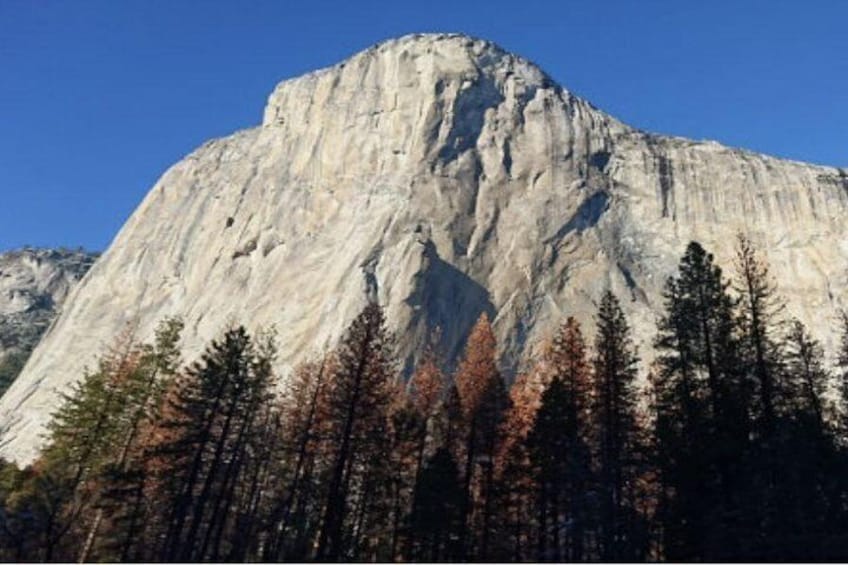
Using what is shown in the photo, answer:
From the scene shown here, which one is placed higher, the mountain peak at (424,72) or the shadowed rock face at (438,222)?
the mountain peak at (424,72)

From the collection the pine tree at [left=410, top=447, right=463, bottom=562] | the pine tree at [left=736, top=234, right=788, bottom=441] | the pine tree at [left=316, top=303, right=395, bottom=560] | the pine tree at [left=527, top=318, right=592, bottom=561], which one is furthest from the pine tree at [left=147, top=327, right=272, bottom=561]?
the pine tree at [left=736, top=234, right=788, bottom=441]

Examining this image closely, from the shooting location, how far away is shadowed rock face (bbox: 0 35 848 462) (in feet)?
298

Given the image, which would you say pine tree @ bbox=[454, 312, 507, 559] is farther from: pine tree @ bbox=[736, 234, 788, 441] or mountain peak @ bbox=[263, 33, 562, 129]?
mountain peak @ bbox=[263, 33, 562, 129]

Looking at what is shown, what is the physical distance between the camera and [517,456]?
121ft

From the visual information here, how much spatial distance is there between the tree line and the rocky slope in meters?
124

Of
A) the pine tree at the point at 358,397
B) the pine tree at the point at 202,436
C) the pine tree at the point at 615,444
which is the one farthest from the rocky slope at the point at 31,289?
the pine tree at the point at 615,444

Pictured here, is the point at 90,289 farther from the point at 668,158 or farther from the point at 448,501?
the point at 448,501

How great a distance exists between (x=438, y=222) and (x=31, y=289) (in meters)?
127

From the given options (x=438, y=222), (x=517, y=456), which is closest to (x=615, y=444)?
(x=517, y=456)

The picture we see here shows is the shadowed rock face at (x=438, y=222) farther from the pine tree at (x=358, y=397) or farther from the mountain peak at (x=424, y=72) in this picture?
the pine tree at (x=358, y=397)

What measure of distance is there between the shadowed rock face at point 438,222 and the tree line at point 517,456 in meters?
40.4

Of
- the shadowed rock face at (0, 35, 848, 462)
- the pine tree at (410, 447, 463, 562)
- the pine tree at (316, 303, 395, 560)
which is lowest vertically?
the pine tree at (410, 447, 463, 562)

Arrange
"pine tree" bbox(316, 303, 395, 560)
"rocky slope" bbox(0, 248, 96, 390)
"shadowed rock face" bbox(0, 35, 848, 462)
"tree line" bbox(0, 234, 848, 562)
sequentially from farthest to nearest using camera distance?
1. "rocky slope" bbox(0, 248, 96, 390)
2. "shadowed rock face" bbox(0, 35, 848, 462)
3. "pine tree" bbox(316, 303, 395, 560)
4. "tree line" bbox(0, 234, 848, 562)

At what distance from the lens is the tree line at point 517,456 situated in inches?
1029
